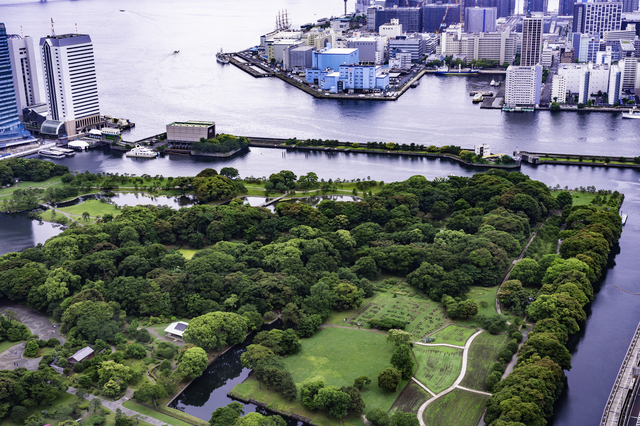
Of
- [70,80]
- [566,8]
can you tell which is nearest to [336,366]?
[70,80]

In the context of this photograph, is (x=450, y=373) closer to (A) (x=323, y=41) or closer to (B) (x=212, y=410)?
(B) (x=212, y=410)

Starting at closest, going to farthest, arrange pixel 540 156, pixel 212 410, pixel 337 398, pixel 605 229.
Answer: pixel 337 398 < pixel 212 410 < pixel 605 229 < pixel 540 156

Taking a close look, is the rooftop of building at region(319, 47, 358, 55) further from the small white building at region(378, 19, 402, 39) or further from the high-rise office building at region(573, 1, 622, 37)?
the high-rise office building at region(573, 1, 622, 37)

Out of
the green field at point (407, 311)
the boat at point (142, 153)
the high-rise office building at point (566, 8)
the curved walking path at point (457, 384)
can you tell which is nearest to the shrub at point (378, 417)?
the curved walking path at point (457, 384)

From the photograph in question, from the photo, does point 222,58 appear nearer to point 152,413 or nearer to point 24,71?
point 24,71

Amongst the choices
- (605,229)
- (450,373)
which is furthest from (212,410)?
(605,229)

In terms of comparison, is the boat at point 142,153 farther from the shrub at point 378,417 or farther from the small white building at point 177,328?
the shrub at point 378,417
